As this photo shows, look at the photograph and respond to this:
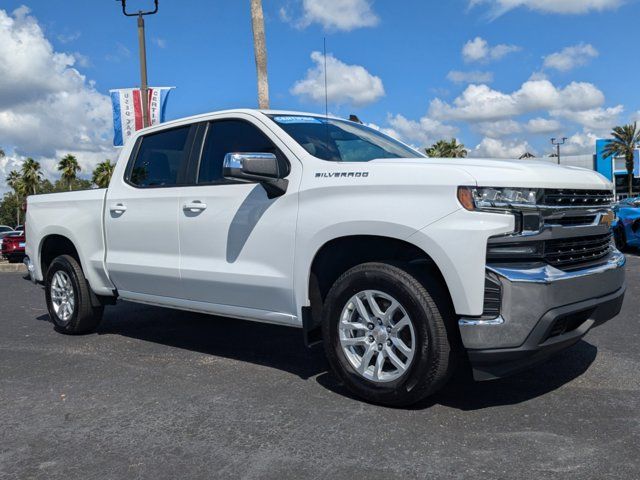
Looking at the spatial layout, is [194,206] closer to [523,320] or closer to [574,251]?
[523,320]

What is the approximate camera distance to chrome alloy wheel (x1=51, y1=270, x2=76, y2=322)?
6.21 meters

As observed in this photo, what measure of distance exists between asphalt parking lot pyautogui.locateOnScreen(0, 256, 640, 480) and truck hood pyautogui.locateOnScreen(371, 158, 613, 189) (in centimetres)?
132

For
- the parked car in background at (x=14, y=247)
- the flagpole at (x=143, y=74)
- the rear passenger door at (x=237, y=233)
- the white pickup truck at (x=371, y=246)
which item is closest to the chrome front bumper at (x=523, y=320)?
the white pickup truck at (x=371, y=246)

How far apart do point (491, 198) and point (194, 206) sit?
91.6 inches

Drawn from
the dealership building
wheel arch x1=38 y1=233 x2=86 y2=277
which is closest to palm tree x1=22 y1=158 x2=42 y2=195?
the dealership building

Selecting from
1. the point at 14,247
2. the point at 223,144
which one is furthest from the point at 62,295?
the point at 14,247

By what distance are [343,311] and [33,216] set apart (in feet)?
13.9

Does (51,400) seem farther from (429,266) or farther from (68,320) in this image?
(429,266)

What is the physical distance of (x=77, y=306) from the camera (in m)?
6.06

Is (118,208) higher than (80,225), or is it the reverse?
(118,208)

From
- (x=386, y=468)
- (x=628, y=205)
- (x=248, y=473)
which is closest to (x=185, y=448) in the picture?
(x=248, y=473)

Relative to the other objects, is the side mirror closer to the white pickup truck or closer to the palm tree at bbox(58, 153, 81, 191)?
the white pickup truck

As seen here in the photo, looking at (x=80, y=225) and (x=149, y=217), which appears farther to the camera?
(x=80, y=225)

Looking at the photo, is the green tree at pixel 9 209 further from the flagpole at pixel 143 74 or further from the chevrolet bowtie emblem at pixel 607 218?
the chevrolet bowtie emblem at pixel 607 218
